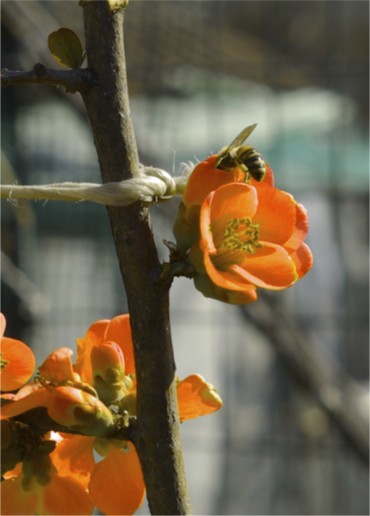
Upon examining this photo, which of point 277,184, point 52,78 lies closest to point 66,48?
point 52,78

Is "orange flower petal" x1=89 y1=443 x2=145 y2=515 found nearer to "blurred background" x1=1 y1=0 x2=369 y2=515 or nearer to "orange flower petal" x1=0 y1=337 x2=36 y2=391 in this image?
"orange flower petal" x1=0 y1=337 x2=36 y2=391

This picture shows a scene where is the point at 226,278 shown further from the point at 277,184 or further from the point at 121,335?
the point at 277,184

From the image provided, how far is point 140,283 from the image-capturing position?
32cm

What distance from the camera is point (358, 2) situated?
7.41 feet

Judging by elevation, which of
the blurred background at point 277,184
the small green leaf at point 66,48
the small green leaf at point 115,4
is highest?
the small green leaf at point 115,4

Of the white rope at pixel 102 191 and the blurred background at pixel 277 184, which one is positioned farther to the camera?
the blurred background at pixel 277 184

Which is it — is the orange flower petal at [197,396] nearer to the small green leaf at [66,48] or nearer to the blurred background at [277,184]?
the small green leaf at [66,48]

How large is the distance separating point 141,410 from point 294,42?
6.23 ft

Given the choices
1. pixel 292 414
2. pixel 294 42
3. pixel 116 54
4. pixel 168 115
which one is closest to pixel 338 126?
pixel 294 42

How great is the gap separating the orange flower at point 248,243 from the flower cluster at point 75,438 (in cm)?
4

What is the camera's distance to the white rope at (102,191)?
315mm

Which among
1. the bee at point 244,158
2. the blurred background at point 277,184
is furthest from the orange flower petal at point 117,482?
the blurred background at point 277,184

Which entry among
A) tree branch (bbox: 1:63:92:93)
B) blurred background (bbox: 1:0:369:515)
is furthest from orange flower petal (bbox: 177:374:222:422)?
blurred background (bbox: 1:0:369:515)

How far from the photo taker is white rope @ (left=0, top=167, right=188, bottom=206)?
32cm
